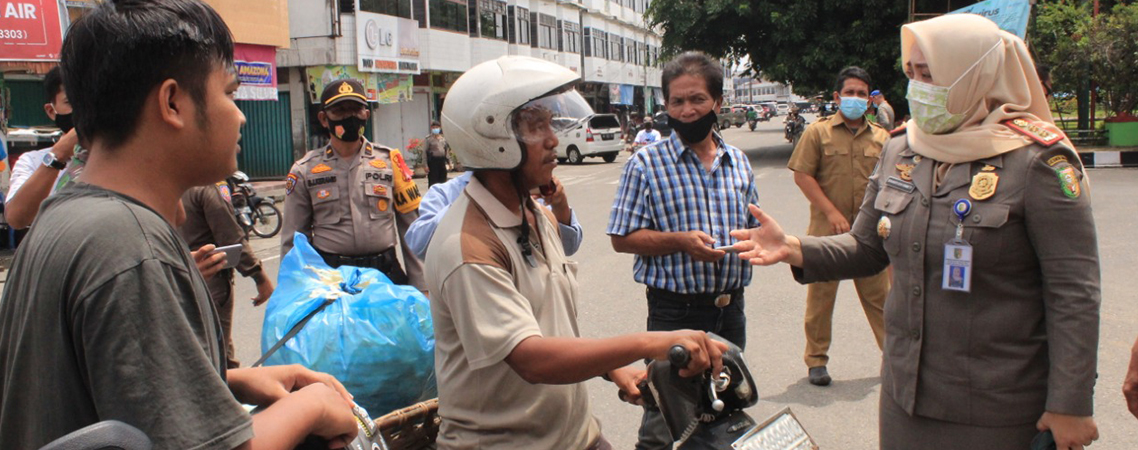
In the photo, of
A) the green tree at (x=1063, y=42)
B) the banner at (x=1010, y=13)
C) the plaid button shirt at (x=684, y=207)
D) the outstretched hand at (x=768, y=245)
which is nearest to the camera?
the outstretched hand at (x=768, y=245)

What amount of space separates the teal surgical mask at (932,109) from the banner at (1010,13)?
44.2 ft

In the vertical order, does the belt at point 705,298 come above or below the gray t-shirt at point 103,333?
below

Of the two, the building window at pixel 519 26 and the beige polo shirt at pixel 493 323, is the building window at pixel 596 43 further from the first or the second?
the beige polo shirt at pixel 493 323

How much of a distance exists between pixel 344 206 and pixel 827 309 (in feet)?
8.88

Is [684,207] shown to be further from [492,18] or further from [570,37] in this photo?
[570,37]

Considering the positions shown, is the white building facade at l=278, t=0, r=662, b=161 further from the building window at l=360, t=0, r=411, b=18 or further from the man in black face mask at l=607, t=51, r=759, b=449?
the man in black face mask at l=607, t=51, r=759, b=449

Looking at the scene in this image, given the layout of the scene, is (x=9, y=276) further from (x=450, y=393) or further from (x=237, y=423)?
(x=450, y=393)

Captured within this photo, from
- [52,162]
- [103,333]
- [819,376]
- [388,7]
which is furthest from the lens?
[388,7]

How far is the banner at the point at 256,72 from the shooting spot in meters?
18.6

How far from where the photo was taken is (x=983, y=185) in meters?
2.24

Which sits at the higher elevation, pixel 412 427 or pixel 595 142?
pixel 595 142

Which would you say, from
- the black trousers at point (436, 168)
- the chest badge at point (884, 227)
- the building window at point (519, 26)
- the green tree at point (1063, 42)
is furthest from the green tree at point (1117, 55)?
the building window at point (519, 26)

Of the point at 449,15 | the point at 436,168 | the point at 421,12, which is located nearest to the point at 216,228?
the point at 436,168

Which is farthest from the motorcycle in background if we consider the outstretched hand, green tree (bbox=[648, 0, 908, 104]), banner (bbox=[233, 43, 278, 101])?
green tree (bbox=[648, 0, 908, 104])
